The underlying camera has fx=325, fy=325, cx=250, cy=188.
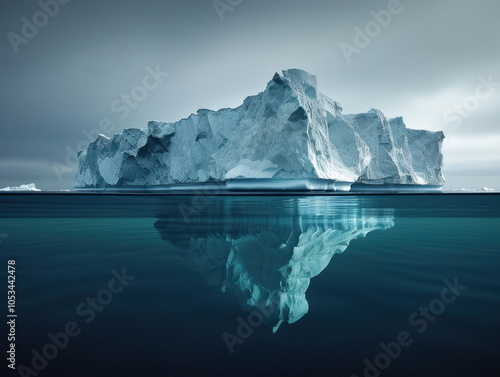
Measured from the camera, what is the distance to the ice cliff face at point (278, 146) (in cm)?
2127

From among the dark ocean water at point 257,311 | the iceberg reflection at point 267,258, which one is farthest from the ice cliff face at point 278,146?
the dark ocean water at point 257,311

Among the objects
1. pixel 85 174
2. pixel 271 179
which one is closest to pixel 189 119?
pixel 271 179

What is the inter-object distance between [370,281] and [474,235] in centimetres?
385

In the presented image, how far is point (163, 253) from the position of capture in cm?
359

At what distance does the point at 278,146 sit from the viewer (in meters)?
21.2

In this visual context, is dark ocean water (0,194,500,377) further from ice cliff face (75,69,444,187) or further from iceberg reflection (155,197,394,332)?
ice cliff face (75,69,444,187)

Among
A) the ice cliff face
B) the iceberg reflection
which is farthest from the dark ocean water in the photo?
the ice cliff face

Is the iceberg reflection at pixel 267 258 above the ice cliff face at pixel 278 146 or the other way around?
the other way around

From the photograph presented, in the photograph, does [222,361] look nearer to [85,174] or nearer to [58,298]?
[58,298]

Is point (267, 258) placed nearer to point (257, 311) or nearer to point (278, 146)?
point (257, 311)

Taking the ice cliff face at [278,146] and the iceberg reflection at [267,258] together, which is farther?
the ice cliff face at [278,146]

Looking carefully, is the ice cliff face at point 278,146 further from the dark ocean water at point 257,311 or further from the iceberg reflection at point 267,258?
the dark ocean water at point 257,311

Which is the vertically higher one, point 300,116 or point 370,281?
point 300,116

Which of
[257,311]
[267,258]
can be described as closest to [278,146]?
[267,258]
